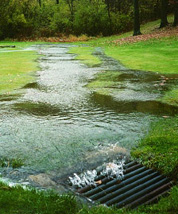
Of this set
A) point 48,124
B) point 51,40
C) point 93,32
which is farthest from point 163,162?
point 93,32

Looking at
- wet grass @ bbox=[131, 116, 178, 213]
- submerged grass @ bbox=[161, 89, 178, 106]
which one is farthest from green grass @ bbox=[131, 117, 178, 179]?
submerged grass @ bbox=[161, 89, 178, 106]

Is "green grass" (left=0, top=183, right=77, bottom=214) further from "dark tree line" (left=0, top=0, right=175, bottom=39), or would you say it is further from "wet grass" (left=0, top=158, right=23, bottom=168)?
"dark tree line" (left=0, top=0, right=175, bottom=39)

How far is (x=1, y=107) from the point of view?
7.03 meters

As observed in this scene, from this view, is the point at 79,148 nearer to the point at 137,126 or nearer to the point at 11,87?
the point at 137,126

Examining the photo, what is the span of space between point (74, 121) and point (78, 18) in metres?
36.3

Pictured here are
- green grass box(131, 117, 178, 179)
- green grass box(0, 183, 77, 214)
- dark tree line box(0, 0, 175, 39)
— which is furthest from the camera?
dark tree line box(0, 0, 175, 39)

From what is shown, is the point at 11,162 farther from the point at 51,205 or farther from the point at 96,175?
the point at 51,205

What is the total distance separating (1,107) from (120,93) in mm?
3278

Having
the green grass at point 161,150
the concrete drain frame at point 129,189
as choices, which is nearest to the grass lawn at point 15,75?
the green grass at point 161,150

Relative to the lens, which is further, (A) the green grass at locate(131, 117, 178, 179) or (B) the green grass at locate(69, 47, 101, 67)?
(B) the green grass at locate(69, 47, 101, 67)

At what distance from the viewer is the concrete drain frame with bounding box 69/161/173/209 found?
132 inches

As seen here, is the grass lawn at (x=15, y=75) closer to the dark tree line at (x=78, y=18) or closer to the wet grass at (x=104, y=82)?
the wet grass at (x=104, y=82)

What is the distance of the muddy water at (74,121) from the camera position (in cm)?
436

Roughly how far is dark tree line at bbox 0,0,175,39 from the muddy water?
31.1 m
